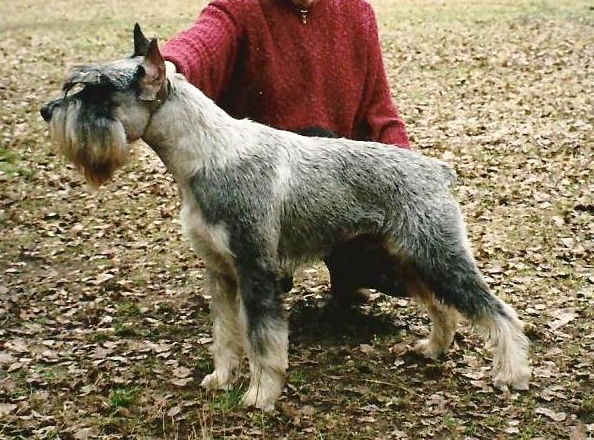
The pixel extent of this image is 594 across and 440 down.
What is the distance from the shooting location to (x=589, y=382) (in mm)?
4957

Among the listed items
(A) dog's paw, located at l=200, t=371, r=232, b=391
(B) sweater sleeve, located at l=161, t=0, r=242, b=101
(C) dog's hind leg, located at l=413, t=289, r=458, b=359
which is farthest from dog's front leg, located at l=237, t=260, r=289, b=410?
(B) sweater sleeve, located at l=161, t=0, r=242, b=101

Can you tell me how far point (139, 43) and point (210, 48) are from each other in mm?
889

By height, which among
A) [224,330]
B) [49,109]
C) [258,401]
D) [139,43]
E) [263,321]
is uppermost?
[139,43]

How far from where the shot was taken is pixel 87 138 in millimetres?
4023

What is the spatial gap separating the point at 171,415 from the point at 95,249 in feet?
11.8

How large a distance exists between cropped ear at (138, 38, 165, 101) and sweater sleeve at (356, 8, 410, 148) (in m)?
2.03

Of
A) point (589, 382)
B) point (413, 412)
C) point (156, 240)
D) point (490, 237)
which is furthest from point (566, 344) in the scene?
point (156, 240)

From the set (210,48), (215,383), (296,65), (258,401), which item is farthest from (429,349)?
(210,48)

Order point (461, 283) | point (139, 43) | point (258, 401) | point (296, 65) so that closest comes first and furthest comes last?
point (139, 43) → point (258, 401) → point (461, 283) → point (296, 65)

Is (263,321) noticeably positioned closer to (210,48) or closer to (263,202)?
(263,202)

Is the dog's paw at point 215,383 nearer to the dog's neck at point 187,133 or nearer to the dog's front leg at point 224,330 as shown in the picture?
the dog's front leg at point 224,330

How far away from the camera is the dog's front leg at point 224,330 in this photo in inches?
185

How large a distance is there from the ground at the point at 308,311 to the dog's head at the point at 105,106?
71 cm

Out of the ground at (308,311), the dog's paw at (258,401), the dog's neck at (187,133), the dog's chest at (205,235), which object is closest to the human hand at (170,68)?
the dog's neck at (187,133)
